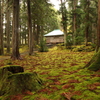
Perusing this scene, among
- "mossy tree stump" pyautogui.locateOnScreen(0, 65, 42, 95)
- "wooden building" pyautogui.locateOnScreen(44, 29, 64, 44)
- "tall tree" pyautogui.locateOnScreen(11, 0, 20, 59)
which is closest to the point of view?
"mossy tree stump" pyautogui.locateOnScreen(0, 65, 42, 95)

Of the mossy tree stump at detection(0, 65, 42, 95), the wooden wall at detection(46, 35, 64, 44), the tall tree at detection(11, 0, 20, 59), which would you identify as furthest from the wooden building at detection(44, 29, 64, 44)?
the mossy tree stump at detection(0, 65, 42, 95)

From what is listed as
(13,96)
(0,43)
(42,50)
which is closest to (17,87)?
(13,96)

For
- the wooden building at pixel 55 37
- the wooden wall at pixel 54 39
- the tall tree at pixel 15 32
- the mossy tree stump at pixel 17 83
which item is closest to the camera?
the mossy tree stump at pixel 17 83

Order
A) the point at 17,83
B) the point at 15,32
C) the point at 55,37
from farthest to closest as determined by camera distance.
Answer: the point at 55,37 < the point at 15,32 < the point at 17,83

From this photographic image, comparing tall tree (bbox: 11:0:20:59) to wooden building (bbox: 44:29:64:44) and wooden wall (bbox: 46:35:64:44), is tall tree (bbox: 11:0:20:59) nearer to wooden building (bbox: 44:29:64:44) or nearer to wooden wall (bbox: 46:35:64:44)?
wooden building (bbox: 44:29:64:44)

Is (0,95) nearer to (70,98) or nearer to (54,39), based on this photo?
(70,98)

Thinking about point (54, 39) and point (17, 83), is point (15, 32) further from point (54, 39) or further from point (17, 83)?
point (54, 39)

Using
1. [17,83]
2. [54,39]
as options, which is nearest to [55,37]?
[54,39]

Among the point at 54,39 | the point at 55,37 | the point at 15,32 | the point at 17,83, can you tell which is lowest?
the point at 17,83

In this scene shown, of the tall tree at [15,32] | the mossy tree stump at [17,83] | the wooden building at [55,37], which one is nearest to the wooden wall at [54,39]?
the wooden building at [55,37]

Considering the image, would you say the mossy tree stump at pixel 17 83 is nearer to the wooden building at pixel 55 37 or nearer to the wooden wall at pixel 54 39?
the wooden building at pixel 55 37

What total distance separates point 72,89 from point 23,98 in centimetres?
119

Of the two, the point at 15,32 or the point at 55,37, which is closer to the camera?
the point at 15,32

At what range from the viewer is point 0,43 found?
16125 millimetres
